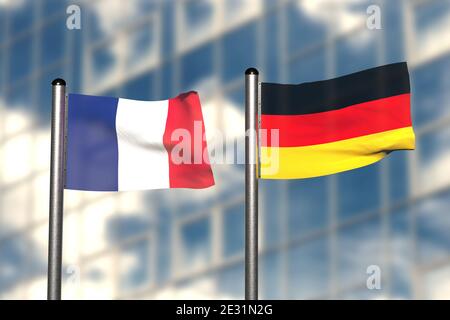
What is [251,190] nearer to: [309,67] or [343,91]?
[343,91]

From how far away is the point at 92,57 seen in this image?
28203 millimetres

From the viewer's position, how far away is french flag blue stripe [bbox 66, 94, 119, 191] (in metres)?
19.8

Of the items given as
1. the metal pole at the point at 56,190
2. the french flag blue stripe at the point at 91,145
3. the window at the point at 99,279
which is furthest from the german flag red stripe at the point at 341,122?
the window at the point at 99,279

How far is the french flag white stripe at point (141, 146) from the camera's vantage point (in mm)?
19969

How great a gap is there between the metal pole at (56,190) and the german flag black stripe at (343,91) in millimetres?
3133

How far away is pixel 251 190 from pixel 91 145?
108 inches

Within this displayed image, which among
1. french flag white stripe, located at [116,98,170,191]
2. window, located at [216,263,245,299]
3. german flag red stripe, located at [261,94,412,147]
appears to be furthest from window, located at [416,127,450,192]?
french flag white stripe, located at [116,98,170,191]

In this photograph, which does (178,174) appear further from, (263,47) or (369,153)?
(263,47)

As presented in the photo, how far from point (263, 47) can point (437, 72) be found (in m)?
3.64

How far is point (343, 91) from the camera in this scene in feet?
66.9

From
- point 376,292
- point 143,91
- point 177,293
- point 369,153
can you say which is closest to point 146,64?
point 143,91

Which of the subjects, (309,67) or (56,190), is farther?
(309,67)

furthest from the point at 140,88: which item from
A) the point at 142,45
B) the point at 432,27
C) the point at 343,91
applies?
the point at 343,91
